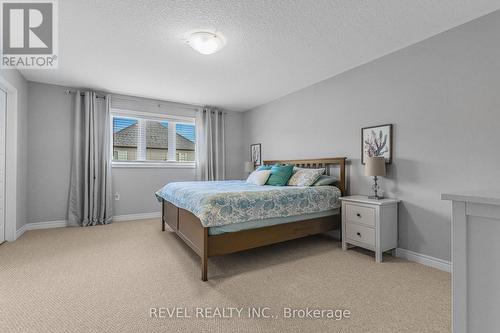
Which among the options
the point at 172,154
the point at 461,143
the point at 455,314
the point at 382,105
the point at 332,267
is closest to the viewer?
the point at 455,314

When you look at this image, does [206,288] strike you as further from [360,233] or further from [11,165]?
[11,165]

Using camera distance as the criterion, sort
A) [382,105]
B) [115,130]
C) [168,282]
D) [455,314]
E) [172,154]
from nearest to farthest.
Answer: [455,314] → [168,282] → [382,105] → [115,130] → [172,154]

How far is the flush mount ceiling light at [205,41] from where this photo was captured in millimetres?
2418

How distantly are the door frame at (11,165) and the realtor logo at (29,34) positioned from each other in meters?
0.52

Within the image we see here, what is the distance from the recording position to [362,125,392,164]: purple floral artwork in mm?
2867

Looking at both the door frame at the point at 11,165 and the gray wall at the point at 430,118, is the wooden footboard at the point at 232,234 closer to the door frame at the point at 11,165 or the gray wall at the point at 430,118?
the gray wall at the point at 430,118

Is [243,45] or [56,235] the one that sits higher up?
[243,45]

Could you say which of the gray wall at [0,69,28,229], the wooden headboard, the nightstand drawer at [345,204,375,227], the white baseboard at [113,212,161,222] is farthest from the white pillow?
the gray wall at [0,69,28,229]

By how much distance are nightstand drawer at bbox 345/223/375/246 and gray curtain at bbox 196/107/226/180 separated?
3.26m

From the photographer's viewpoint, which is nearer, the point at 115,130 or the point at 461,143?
the point at 461,143

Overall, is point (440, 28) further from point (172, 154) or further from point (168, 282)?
point (172, 154)

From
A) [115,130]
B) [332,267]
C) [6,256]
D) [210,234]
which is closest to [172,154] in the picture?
[115,130]

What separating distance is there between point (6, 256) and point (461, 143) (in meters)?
5.10

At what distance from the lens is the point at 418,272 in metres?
2.34
